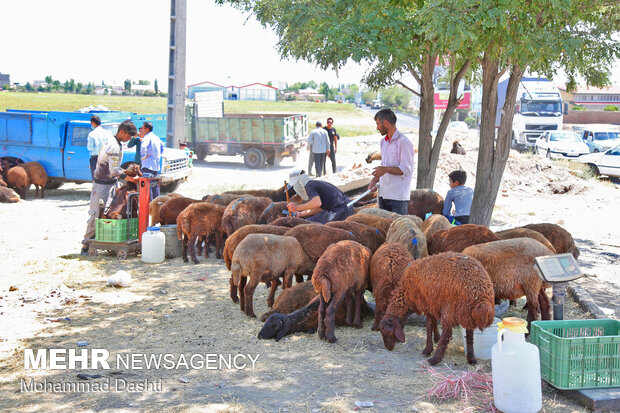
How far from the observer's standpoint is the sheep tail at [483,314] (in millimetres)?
5156

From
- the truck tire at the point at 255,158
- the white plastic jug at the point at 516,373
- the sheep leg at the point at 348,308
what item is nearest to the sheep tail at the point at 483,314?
the white plastic jug at the point at 516,373

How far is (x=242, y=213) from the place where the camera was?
946 cm

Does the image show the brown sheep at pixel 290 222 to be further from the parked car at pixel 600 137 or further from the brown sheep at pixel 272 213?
the parked car at pixel 600 137

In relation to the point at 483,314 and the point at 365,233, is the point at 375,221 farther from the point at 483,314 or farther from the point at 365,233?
the point at 483,314

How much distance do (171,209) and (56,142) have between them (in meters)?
7.34

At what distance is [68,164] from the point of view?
1602 cm

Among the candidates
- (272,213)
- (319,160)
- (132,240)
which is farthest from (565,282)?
(319,160)

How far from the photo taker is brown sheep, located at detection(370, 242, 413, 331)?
20.6ft

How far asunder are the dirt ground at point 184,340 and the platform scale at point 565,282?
0.46 ft

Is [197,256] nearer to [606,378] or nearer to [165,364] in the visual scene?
[165,364]

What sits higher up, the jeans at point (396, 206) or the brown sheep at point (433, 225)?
the jeans at point (396, 206)

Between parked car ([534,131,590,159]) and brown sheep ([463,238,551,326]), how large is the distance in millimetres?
22114

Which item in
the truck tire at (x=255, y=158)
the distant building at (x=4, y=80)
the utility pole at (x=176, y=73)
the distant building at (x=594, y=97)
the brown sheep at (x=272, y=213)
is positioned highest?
the distant building at (x=4, y=80)

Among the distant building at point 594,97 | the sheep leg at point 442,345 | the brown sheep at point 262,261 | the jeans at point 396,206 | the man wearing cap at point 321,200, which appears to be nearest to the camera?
the sheep leg at point 442,345
